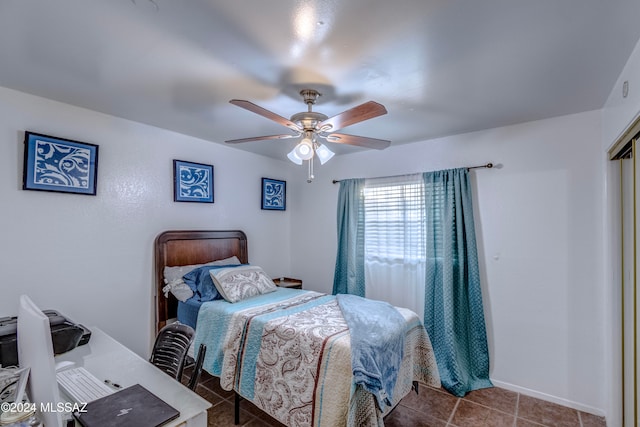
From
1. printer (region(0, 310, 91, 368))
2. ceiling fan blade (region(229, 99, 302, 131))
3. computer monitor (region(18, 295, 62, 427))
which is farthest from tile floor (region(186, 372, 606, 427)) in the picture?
ceiling fan blade (region(229, 99, 302, 131))

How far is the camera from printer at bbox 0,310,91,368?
4.79 feet

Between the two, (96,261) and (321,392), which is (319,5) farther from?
(96,261)

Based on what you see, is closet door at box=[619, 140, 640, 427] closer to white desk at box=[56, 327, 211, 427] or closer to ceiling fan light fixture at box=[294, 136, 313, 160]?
ceiling fan light fixture at box=[294, 136, 313, 160]

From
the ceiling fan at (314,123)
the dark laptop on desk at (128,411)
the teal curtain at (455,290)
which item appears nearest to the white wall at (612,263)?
the teal curtain at (455,290)

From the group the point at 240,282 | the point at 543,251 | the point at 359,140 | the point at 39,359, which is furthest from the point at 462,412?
the point at 39,359

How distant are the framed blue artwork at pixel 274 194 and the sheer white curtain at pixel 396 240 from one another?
124cm

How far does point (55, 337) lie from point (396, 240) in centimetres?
291

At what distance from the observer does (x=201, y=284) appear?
9.37 feet

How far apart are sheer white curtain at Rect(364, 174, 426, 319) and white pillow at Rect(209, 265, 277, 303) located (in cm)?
122

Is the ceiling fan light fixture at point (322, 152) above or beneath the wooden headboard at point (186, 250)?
above

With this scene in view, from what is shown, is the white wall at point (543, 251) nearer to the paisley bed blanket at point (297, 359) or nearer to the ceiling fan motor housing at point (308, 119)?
the paisley bed blanket at point (297, 359)

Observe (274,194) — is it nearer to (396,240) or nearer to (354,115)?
(396,240)

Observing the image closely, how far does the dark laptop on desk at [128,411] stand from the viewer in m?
1.06

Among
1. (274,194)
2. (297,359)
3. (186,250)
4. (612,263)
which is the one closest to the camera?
(297,359)
